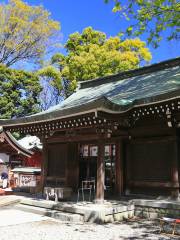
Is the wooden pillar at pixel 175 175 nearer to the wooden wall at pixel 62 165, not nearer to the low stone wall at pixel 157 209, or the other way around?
the low stone wall at pixel 157 209

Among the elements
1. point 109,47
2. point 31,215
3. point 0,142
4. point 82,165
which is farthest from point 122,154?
point 109,47

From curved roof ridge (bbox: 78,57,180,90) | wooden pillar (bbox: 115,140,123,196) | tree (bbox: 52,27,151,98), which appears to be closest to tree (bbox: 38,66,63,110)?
tree (bbox: 52,27,151,98)

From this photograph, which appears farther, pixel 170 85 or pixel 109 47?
pixel 109 47

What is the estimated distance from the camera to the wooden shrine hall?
10.0 meters

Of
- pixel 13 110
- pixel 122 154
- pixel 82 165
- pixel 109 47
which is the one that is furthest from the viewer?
pixel 109 47

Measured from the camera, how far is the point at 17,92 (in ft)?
97.4

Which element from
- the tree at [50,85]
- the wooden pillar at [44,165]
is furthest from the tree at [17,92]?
the wooden pillar at [44,165]

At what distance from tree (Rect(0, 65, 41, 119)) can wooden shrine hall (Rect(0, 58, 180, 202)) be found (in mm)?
15178

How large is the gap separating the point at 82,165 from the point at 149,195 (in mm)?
4326

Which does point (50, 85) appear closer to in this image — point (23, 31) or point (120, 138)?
point (23, 31)

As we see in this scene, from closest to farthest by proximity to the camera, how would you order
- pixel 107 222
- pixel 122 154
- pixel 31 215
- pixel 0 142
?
pixel 107 222 < pixel 31 215 < pixel 122 154 < pixel 0 142

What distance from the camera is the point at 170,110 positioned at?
32.1 feet

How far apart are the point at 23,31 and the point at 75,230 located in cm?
2647

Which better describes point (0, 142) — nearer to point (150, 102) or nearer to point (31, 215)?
point (31, 215)
